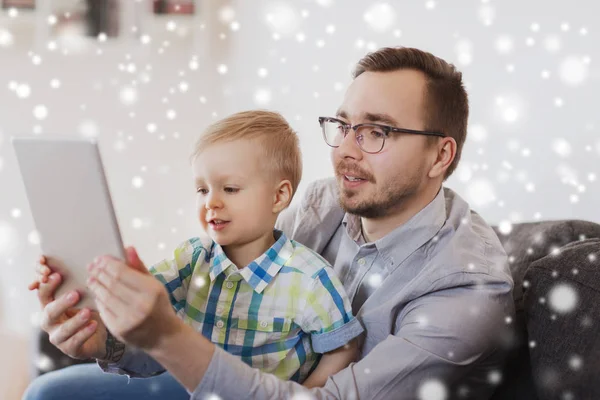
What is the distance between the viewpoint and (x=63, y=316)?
1.21 meters

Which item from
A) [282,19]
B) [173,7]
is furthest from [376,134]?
[173,7]

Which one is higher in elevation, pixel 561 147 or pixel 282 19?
pixel 282 19

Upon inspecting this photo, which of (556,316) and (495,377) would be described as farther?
(495,377)

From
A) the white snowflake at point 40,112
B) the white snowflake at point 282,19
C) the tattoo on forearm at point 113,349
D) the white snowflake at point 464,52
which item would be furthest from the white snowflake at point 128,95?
the tattoo on forearm at point 113,349

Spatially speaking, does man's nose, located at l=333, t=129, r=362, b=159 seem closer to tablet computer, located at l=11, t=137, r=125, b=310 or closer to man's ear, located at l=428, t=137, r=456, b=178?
man's ear, located at l=428, t=137, r=456, b=178

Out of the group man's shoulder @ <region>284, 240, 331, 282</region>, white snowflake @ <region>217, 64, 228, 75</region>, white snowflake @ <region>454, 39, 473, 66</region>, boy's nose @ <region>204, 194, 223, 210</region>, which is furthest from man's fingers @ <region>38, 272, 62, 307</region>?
white snowflake @ <region>217, 64, 228, 75</region>

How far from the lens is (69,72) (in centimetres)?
350

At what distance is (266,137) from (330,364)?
1.49ft

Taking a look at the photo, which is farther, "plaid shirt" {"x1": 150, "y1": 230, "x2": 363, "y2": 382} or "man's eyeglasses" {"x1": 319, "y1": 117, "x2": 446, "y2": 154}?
"man's eyeglasses" {"x1": 319, "y1": 117, "x2": 446, "y2": 154}

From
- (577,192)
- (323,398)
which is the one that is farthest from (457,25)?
(323,398)

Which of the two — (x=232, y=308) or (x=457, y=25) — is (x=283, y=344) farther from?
(x=457, y=25)

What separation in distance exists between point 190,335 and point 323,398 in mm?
289

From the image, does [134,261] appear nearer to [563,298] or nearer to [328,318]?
[328,318]

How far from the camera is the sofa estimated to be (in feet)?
3.66
